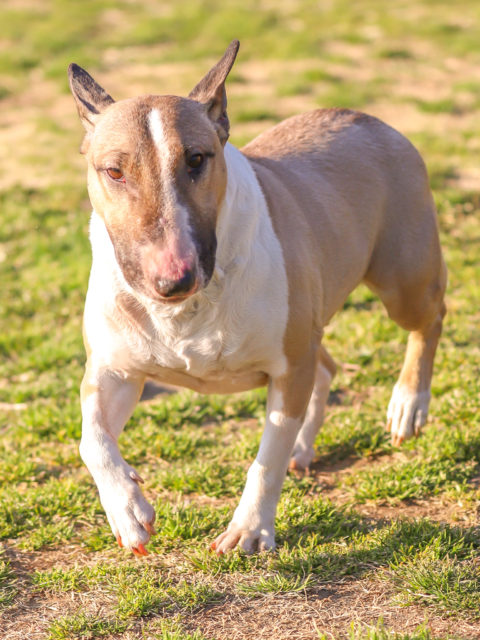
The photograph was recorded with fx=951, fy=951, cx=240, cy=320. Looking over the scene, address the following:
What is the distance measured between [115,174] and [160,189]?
0.19 m

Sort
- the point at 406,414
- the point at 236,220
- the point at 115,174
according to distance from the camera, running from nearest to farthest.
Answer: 1. the point at 115,174
2. the point at 236,220
3. the point at 406,414

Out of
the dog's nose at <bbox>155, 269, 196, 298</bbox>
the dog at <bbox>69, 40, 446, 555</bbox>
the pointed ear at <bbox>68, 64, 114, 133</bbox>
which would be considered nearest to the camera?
the dog's nose at <bbox>155, 269, 196, 298</bbox>

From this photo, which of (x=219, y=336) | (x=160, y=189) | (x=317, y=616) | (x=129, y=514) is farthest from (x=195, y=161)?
(x=317, y=616)

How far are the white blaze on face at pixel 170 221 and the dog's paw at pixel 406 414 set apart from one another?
1.94 metres

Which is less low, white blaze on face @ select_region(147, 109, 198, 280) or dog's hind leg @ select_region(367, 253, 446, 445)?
white blaze on face @ select_region(147, 109, 198, 280)

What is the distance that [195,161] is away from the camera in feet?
10.3

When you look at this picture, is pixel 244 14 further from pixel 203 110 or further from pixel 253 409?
pixel 203 110

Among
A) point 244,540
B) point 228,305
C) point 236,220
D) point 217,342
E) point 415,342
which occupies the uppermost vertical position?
point 236,220

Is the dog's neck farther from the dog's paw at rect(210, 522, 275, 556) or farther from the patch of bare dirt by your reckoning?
the patch of bare dirt

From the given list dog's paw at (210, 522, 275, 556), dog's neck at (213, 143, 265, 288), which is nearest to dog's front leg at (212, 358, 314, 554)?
dog's paw at (210, 522, 275, 556)

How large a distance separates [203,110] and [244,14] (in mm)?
11871

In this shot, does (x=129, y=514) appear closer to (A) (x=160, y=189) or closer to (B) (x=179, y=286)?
(B) (x=179, y=286)

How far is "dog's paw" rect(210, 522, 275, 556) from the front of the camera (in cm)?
370

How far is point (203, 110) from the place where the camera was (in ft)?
11.0
